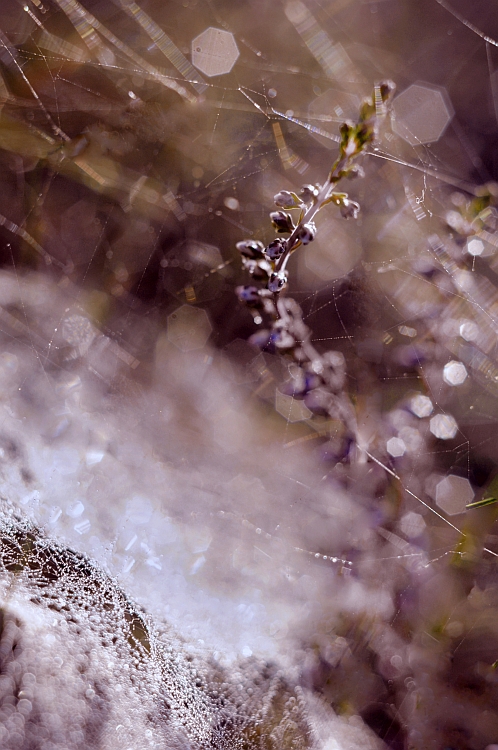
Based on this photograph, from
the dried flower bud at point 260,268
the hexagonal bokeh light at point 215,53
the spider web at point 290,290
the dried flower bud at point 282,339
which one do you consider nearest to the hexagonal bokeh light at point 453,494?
the spider web at point 290,290

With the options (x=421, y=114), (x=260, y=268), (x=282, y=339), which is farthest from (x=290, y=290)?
(x=421, y=114)

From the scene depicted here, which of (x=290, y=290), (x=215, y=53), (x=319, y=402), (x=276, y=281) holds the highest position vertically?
(x=215, y=53)

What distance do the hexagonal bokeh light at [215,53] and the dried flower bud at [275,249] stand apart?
0.37 meters

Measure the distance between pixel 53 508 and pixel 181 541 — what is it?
0.15 meters

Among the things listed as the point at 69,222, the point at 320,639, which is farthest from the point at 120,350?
the point at 320,639

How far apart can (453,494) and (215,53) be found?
693 millimetres

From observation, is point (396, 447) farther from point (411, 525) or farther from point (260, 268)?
point (260, 268)

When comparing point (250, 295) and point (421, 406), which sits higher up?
point (250, 295)

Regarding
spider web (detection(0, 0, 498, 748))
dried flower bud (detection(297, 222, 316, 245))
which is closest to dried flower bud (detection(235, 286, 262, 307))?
spider web (detection(0, 0, 498, 748))

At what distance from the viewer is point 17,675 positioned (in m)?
0.30

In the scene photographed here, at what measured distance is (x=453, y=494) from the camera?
54 cm

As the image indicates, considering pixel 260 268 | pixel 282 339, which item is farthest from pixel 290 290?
pixel 260 268

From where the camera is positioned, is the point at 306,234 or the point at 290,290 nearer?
the point at 306,234

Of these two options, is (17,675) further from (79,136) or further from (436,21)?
(436,21)
